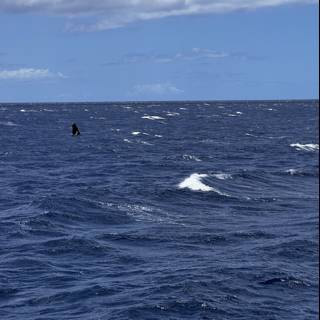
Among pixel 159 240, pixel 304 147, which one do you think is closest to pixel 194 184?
pixel 159 240

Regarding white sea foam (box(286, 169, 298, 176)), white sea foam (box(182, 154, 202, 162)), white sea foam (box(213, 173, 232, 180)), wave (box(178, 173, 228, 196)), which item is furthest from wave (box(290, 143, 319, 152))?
wave (box(178, 173, 228, 196))

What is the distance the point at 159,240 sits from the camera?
40.0 m

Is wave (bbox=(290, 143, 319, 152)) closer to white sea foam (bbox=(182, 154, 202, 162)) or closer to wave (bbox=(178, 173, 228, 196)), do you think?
white sea foam (bbox=(182, 154, 202, 162))

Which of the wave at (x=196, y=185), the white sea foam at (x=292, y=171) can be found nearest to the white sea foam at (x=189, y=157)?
the white sea foam at (x=292, y=171)

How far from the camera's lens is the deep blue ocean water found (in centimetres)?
2944

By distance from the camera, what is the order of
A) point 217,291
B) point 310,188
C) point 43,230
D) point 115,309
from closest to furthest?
point 115,309 → point 217,291 → point 43,230 → point 310,188

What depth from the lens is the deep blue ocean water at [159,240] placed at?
96.6ft

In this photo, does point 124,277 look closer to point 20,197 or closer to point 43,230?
point 43,230

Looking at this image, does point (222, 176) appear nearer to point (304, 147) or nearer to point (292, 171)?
point (292, 171)

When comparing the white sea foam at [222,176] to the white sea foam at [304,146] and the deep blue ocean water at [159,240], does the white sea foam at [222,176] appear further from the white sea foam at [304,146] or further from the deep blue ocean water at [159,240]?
the white sea foam at [304,146]

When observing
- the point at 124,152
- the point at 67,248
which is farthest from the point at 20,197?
the point at 124,152

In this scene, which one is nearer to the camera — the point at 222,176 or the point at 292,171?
the point at 222,176

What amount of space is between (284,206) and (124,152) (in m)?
46.1

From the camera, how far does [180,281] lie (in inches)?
1257
